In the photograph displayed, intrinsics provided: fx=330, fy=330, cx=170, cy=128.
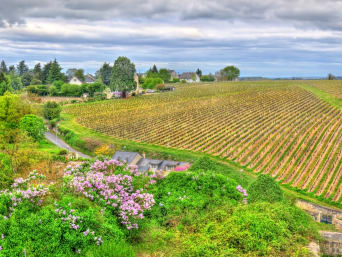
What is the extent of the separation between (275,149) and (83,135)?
27886mm

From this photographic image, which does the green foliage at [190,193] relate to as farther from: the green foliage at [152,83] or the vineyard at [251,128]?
the green foliage at [152,83]

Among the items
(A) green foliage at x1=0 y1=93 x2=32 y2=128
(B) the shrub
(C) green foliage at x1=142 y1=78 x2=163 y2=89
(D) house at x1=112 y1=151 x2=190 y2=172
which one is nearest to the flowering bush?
(D) house at x1=112 y1=151 x2=190 y2=172

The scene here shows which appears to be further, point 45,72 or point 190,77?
point 190,77

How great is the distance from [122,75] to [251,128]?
156 feet

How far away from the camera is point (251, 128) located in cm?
4944

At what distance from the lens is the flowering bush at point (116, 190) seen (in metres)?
11.3

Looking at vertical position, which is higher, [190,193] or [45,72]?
[45,72]

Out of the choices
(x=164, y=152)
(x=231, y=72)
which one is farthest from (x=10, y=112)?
(x=231, y=72)

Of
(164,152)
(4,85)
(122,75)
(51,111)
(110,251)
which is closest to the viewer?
(110,251)

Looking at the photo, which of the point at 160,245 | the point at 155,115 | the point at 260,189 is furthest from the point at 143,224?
the point at 155,115

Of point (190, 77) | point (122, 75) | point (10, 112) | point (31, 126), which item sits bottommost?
point (31, 126)

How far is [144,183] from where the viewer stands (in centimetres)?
1370

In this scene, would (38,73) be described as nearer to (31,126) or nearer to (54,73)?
(54,73)

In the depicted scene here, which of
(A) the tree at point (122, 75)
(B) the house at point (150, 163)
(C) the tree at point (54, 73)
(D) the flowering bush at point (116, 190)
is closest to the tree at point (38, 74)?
(C) the tree at point (54, 73)
